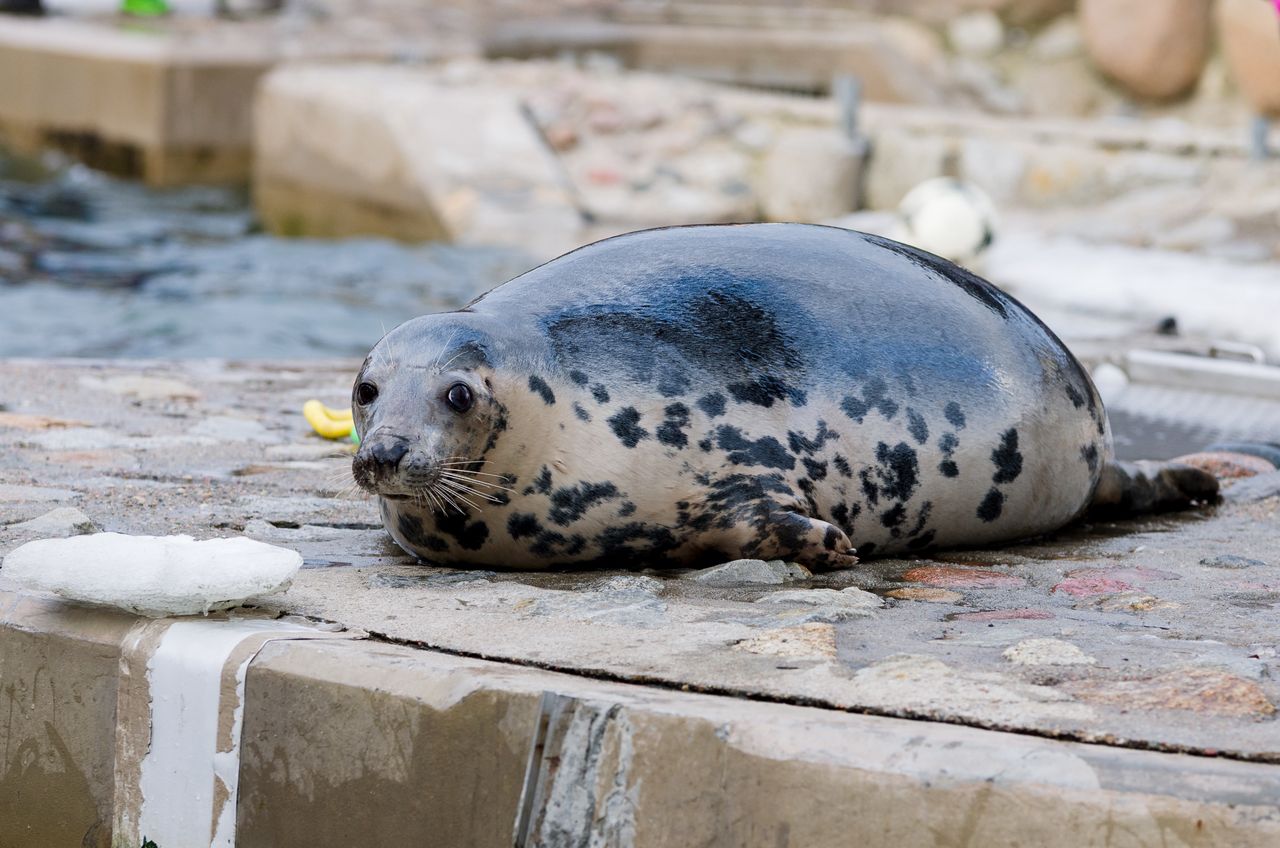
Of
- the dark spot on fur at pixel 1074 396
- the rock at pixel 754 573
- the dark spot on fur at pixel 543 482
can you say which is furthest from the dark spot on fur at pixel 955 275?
the dark spot on fur at pixel 543 482

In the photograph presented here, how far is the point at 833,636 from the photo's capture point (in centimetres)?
267

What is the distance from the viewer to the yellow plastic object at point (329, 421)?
15.0 feet

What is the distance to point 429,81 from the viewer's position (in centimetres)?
1181

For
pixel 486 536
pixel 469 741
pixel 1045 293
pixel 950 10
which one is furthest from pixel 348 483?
pixel 950 10

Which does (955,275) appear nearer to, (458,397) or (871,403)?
(871,403)

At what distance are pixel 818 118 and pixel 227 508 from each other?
8.26 meters

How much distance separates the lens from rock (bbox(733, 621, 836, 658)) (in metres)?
2.57

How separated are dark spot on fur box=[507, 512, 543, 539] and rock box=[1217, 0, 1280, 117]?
1172 centimetres

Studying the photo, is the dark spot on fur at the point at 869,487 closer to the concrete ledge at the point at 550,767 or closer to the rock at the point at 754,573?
the rock at the point at 754,573

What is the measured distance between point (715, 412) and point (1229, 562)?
999mm

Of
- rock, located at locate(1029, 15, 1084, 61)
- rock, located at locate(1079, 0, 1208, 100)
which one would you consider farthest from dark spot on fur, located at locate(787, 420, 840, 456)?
rock, located at locate(1029, 15, 1084, 61)

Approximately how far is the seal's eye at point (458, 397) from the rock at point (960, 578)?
83 centimetres

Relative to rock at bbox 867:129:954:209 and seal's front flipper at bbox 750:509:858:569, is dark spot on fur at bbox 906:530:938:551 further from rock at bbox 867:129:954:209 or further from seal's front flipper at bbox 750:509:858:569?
rock at bbox 867:129:954:209

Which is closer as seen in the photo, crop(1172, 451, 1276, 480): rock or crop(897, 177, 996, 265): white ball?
crop(1172, 451, 1276, 480): rock
